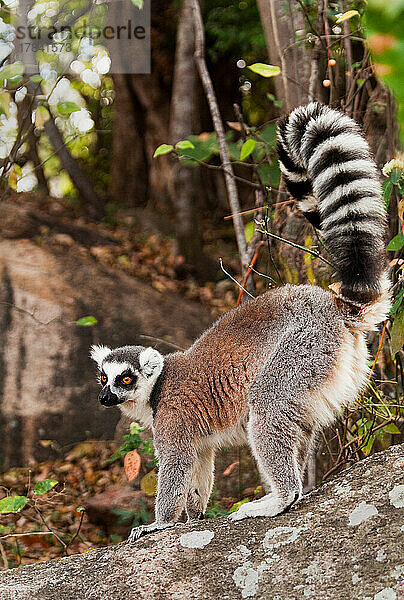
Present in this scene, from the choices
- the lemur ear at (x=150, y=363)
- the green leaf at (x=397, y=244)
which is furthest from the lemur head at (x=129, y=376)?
the green leaf at (x=397, y=244)

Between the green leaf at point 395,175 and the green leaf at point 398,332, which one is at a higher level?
the green leaf at point 395,175

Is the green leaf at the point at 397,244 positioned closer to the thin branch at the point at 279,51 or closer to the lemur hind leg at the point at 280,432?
the lemur hind leg at the point at 280,432

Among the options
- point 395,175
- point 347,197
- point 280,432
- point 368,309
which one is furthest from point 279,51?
point 280,432

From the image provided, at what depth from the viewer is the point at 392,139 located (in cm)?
423

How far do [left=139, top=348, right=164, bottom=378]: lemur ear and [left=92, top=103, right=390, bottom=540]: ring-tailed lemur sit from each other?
134 millimetres

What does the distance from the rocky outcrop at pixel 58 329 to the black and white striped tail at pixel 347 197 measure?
3696mm

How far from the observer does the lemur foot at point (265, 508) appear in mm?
2961

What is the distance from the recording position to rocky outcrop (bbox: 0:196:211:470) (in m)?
6.98

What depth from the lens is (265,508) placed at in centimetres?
299

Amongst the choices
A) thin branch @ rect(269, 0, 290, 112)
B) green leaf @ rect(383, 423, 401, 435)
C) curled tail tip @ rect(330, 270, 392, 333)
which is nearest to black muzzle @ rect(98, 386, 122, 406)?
curled tail tip @ rect(330, 270, 392, 333)

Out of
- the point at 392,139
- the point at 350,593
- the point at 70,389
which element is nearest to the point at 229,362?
the point at 350,593

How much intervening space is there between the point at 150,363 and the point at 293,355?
3.57ft

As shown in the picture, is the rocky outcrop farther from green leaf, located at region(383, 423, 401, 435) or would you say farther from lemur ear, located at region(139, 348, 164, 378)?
green leaf, located at region(383, 423, 401, 435)

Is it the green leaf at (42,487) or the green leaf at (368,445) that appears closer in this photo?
the green leaf at (368,445)
